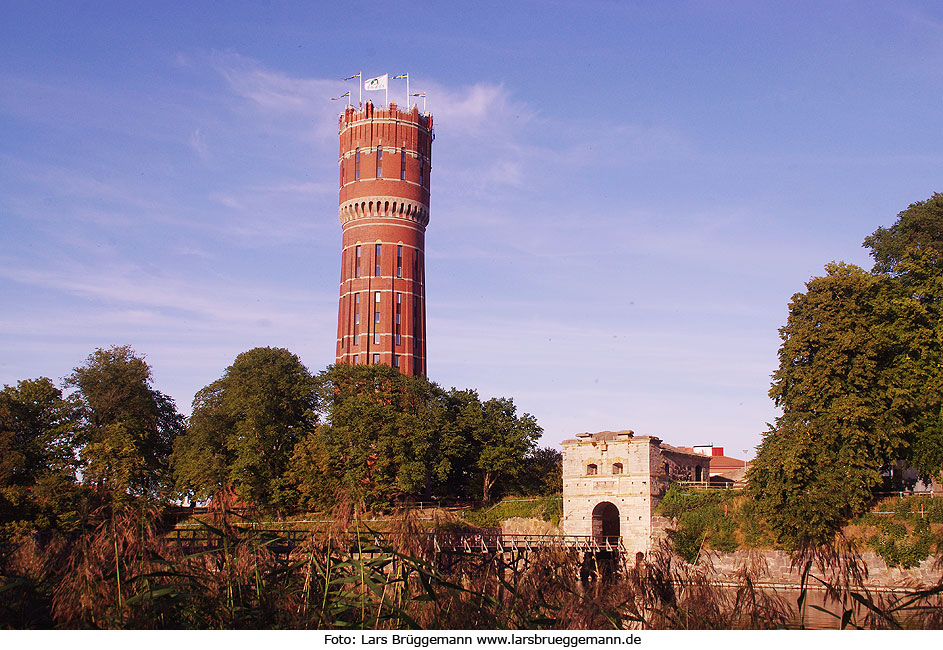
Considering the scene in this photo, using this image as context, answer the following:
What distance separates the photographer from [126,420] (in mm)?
57844

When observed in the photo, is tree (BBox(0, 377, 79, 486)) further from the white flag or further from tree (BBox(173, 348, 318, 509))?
the white flag

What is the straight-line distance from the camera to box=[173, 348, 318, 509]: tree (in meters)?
55.3

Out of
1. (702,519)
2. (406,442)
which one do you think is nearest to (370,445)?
(406,442)

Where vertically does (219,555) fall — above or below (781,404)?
below

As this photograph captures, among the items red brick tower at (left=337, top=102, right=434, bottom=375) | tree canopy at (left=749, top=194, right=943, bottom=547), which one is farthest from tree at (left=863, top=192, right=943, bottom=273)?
red brick tower at (left=337, top=102, right=434, bottom=375)

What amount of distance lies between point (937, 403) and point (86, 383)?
49.5 meters

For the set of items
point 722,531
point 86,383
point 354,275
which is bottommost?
point 722,531

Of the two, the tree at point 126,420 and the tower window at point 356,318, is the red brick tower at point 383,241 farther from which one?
the tree at point 126,420

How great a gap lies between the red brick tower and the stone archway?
2514 centimetres

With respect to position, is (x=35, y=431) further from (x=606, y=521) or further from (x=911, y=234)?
(x=911, y=234)

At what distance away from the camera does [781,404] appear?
43.2 metres
